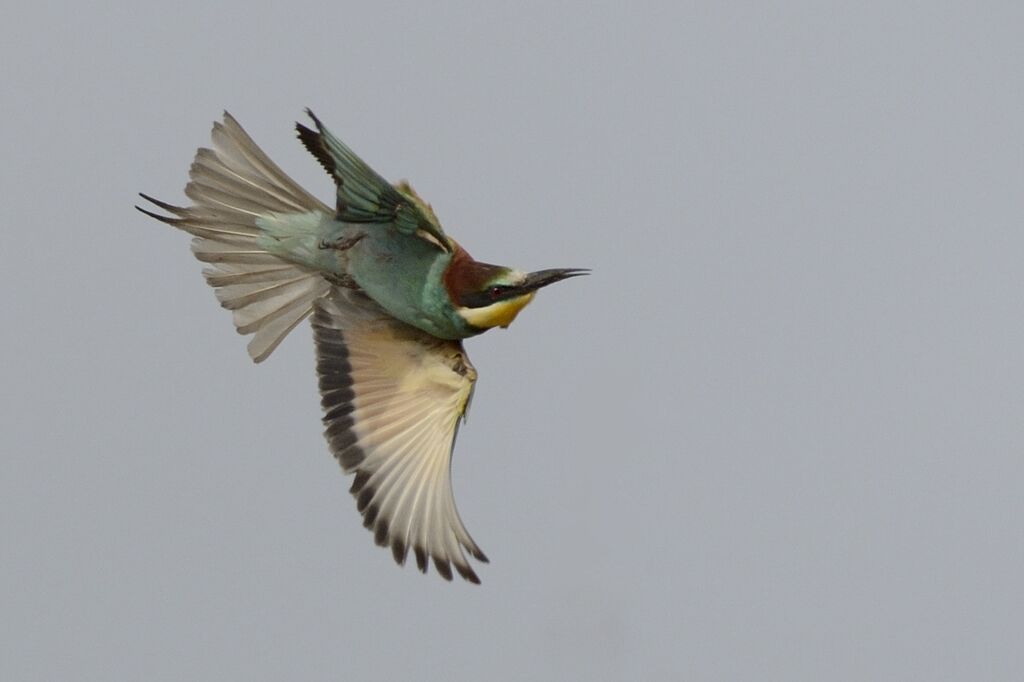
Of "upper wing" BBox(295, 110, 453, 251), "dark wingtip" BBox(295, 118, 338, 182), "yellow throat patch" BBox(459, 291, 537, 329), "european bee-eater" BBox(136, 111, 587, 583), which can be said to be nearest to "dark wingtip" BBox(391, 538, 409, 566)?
"european bee-eater" BBox(136, 111, 587, 583)

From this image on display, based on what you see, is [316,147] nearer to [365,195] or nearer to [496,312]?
[365,195]

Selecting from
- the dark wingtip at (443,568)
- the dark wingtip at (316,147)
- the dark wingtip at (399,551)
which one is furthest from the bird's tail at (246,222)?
the dark wingtip at (443,568)

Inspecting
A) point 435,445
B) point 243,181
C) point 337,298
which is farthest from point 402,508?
point 243,181

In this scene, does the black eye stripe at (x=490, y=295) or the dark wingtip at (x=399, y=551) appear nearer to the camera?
the black eye stripe at (x=490, y=295)

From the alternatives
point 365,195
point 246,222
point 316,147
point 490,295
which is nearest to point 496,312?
point 490,295

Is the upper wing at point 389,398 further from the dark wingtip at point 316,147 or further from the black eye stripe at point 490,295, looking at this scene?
the dark wingtip at point 316,147
